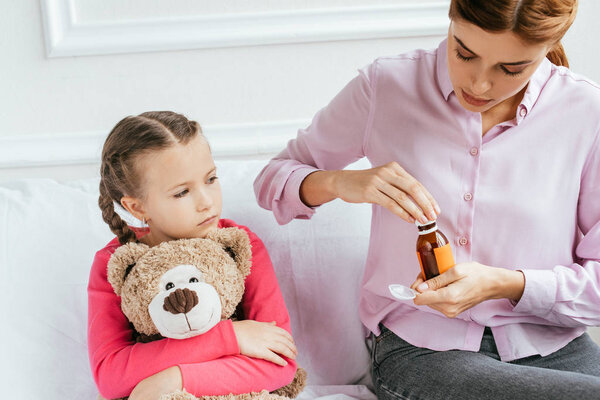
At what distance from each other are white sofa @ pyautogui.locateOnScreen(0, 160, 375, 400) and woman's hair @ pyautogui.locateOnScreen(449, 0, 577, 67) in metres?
0.67

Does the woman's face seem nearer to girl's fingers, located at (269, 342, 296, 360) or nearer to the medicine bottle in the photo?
the medicine bottle

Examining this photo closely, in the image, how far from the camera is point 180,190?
1172 mm

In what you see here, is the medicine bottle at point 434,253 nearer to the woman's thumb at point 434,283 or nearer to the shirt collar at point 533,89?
the woman's thumb at point 434,283

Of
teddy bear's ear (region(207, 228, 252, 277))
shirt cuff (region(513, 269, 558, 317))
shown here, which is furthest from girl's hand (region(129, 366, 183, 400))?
shirt cuff (region(513, 269, 558, 317))

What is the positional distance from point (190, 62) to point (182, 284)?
79 centimetres

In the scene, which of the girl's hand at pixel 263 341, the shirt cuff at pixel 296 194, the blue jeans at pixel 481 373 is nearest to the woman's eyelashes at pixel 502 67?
the shirt cuff at pixel 296 194

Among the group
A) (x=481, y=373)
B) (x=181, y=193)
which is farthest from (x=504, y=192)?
(x=181, y=193)

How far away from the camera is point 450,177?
1167 millimetres

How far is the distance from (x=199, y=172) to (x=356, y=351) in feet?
1.90

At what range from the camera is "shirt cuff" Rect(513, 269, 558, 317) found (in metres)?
1.10

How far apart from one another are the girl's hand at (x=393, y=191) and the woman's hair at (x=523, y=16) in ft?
0.92

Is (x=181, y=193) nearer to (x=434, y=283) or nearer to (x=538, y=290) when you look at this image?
(x=434, y=283)

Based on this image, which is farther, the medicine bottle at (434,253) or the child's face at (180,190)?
the child's face at (180,190)

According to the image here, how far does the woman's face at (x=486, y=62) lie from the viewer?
37.3 inches
